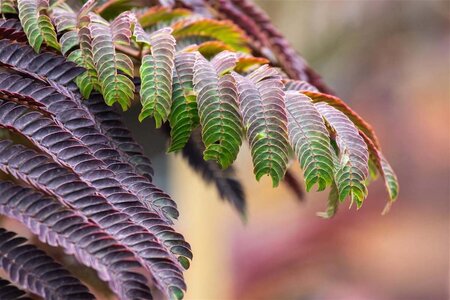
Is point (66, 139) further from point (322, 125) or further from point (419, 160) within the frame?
point (419, 160)

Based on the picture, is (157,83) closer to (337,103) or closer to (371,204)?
(337,103)

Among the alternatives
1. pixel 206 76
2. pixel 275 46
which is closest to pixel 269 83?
pixel 206 76

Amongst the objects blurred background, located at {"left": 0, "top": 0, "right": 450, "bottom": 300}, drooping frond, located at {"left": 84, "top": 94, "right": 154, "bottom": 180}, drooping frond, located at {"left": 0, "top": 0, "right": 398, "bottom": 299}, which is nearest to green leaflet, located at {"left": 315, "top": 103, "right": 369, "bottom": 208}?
drooping frond, located at {"left": 0, "top": 0, "right": 398, "bottom": 299}

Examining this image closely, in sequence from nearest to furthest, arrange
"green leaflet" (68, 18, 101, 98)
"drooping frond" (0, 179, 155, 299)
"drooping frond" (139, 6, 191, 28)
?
1. "drooping frond" (0, 179, 155, 299)
2. "green leaflet" (68, 18, 101, 98)
3. "drooping frond" (139, 6, 191, 28)

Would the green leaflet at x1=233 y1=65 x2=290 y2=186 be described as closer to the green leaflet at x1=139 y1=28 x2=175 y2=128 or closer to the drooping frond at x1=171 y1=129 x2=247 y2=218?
the green leaflet at x1=139 y1=28 x2=175 y2=128

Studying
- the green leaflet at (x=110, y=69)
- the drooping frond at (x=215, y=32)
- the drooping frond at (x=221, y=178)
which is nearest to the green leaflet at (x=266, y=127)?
the green leaflet at (x=110, y=69)

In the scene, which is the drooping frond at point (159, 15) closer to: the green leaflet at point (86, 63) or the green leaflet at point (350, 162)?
the green leaflet at point (86, 63)
